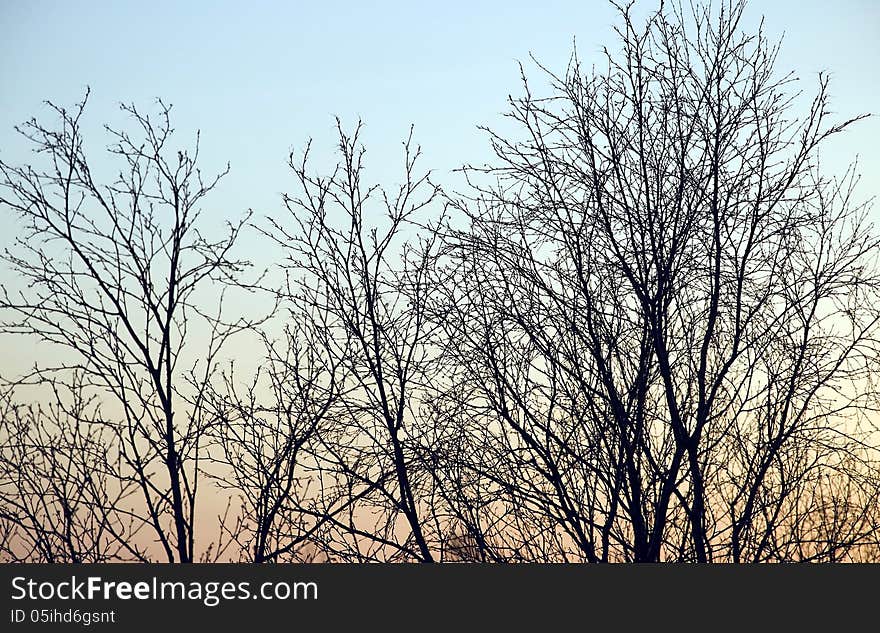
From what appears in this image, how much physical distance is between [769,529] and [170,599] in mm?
3217

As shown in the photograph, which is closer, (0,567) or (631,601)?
(631,601)

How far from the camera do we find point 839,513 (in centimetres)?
619

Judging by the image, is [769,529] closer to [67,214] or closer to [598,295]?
[598,295]

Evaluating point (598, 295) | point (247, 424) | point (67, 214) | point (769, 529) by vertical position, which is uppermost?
point (67, 214)

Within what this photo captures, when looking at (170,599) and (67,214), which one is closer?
(170,599)

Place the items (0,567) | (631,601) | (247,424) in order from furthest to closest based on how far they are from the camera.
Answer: (247,424) < (0,567) < (631,601)

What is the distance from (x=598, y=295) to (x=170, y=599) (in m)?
2.80

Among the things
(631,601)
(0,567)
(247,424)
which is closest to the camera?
(631,601)

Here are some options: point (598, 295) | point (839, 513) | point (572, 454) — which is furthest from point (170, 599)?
point (839, 513)

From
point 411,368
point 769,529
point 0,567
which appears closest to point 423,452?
point 411,368

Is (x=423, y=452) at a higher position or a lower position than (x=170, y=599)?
higher

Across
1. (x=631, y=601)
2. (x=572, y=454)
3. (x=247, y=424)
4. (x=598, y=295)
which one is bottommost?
(x=631, y=601)

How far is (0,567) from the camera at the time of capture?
233 inches

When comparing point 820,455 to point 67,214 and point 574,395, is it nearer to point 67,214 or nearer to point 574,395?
point 574,395
